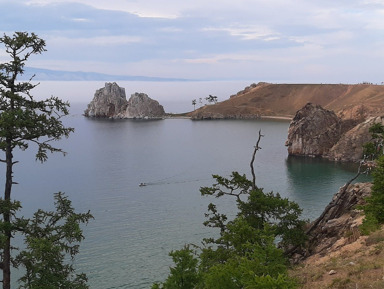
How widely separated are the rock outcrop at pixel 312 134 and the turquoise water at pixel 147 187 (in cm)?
620

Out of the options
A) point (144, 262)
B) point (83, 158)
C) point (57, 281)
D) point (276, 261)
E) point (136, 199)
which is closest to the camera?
point (276, 261)

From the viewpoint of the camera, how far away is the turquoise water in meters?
47.7

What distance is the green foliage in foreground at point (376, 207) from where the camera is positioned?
30.1m

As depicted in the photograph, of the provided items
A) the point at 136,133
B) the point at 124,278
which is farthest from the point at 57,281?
the point at 136,133

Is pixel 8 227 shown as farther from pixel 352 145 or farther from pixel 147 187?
pixel 352 145

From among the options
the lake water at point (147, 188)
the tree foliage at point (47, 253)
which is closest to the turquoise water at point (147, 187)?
the lake water at point (147, 188)

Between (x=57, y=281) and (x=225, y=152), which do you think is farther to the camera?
(x=225, y=152)

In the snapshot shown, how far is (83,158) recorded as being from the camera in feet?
411

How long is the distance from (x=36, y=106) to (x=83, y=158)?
364 feet

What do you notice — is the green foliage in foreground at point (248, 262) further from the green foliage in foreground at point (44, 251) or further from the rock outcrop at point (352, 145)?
the rock outcrop at point (352, 145)

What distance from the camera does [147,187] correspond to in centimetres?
8331

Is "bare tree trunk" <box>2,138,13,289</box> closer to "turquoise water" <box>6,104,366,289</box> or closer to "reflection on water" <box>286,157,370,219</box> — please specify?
"turquoise water" <box>6,104,366,289</box>

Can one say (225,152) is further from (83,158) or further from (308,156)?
(83,158)

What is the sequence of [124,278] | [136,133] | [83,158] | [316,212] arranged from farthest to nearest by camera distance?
[136,133] < [83,158] < [316,212] < [124,278]
